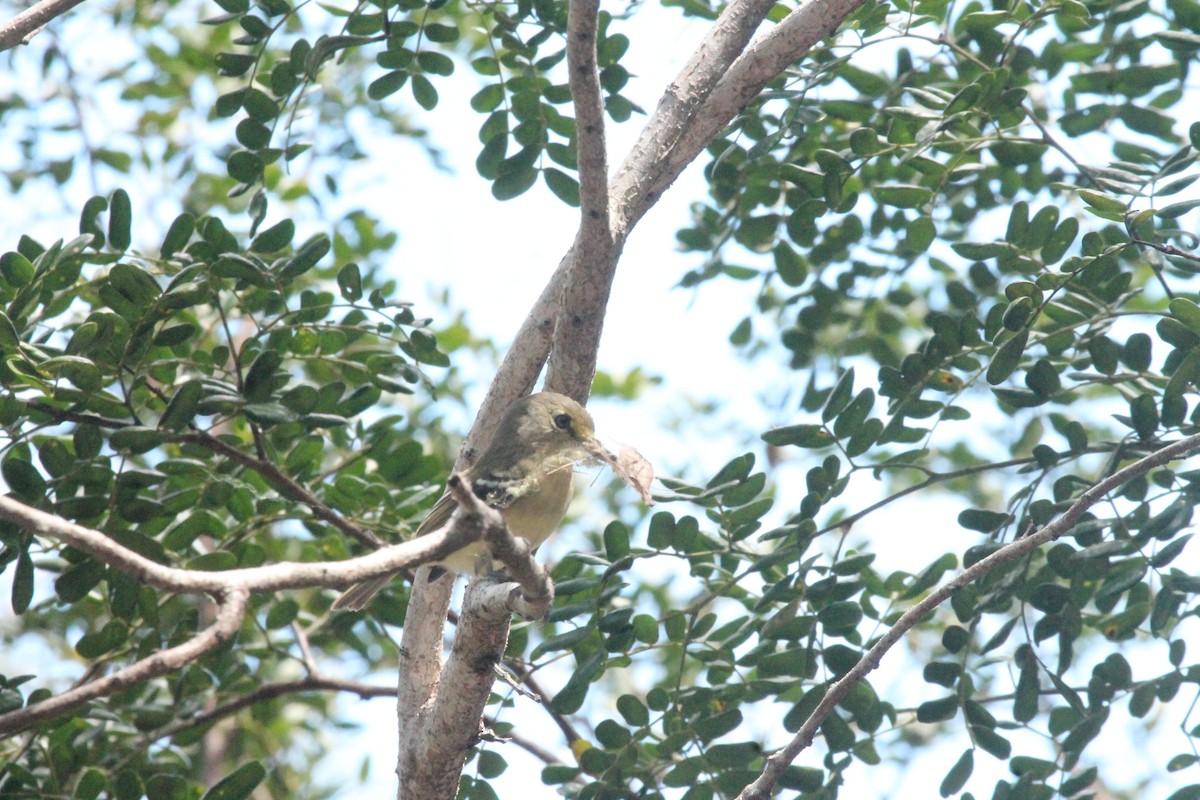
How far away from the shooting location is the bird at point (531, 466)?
325 cm

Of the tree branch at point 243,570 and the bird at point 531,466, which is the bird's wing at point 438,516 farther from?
the tree branch at point 243,570

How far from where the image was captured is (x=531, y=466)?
340cm

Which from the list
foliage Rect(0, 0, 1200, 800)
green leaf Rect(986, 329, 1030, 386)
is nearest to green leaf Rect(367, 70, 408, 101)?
foliage Rect(0, 0, 1200, 800)

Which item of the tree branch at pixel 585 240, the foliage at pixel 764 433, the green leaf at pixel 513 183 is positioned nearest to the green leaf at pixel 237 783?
the foliage at pixel 764 433

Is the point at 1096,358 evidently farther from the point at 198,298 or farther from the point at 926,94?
the point at 198,298

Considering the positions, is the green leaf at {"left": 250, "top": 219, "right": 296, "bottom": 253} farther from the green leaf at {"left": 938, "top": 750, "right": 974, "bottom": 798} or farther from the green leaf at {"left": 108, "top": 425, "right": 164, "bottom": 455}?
the green leaf at {"left": 938, "top": 750, "right": 974, "bottom": 798}

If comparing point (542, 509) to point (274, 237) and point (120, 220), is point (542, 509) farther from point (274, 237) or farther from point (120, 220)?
point (120, 220)

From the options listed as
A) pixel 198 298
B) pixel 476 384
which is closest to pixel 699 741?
pixel 198 298

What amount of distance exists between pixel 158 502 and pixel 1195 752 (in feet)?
9.77

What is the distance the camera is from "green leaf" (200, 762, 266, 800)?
3.37m

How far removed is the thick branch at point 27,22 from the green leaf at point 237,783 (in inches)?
82.3

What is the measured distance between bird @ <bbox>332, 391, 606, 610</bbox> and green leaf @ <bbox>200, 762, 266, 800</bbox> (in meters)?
0.64

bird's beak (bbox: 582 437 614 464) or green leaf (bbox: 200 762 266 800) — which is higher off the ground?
bird's beak (bbox: 582 437 614 464)

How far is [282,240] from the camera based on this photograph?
11.1ft
